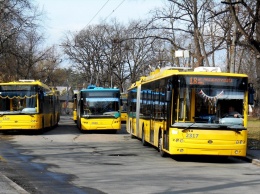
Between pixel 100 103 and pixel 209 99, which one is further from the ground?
pixel 100 103

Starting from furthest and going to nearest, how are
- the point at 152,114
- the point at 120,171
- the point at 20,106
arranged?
the point at 20,106 < the point at 152,114 < the point at 120,171

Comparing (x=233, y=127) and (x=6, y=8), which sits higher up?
(x=6, y=8)

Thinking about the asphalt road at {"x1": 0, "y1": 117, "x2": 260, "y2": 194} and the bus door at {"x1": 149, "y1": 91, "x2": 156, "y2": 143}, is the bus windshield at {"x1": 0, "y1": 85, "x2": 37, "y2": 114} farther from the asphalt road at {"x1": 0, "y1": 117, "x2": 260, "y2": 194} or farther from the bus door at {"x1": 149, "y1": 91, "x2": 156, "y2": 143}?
the bus door at {"x1": 149, "y1": 91, "x2": 156, "y2": 143}

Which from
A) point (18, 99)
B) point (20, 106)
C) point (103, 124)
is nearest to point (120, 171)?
point (20, 106)

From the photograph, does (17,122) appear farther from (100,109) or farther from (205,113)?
(205,113)

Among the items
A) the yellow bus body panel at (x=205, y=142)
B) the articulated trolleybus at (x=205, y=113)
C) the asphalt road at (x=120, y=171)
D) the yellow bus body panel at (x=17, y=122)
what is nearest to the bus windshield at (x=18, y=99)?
the yellow bus body panel at (x=17, y=122)

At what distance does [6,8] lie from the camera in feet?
115

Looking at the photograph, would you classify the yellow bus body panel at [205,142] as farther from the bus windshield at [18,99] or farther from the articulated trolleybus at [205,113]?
the bus windshield at [18,99]

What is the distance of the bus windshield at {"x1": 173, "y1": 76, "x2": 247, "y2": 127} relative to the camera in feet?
50.4

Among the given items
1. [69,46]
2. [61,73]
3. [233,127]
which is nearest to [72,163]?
[233,127]

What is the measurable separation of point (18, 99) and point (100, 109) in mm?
4776

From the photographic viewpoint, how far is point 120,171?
1320 cm

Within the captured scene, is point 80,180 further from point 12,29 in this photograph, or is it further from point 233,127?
point 12,29

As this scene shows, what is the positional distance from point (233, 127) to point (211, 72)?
1853 millimetres
